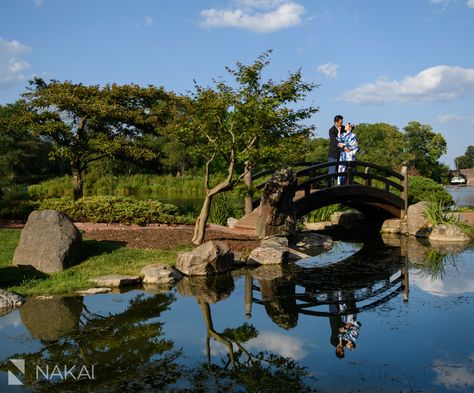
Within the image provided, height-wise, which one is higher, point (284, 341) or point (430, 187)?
point (430, 187)

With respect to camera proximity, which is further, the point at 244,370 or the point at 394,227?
the point at 394,227

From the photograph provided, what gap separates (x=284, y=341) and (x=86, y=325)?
2.93 m

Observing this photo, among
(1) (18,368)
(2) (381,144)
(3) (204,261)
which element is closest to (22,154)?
(3) (204,261)

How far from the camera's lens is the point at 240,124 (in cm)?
1238

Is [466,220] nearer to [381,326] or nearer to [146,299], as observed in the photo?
[381,326]

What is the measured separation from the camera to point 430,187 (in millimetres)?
21172

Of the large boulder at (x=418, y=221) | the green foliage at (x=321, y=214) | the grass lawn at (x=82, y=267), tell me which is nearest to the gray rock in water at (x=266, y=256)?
the grass lawn at (x=82, y=267)

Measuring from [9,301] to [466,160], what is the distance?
11880cm

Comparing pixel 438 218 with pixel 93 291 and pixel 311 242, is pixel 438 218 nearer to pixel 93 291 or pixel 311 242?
pixel 311 242

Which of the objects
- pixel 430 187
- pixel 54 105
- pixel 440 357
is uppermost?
pixel 54 105

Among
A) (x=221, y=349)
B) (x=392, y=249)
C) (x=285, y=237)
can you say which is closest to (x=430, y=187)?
(x=392, y=249)

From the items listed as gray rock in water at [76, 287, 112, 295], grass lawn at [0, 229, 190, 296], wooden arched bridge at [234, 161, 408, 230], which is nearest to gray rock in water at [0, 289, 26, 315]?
grass lawn at [0, 229, 190, 296]

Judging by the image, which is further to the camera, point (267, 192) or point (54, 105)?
point (54, 105)

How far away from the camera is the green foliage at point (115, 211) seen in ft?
48.4
